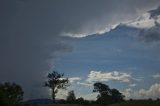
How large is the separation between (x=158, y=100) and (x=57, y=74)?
51.5 m

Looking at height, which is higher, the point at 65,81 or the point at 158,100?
the point at 65,81

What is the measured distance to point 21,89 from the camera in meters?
161

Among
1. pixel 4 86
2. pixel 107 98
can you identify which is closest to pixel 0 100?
pixel 4 86

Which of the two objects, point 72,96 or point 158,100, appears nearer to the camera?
point 158,100

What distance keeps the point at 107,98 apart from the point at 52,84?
161 feet

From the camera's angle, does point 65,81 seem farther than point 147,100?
Yes

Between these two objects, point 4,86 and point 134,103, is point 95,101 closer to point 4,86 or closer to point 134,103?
point 4,86

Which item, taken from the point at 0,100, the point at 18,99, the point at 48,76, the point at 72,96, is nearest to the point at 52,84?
the point at 48,76

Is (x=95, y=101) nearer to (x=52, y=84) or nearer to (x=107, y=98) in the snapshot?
(x=107, y=98)

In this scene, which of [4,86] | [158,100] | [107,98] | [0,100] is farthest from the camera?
[107,98]

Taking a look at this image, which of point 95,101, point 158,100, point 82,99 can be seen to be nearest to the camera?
point 158,100

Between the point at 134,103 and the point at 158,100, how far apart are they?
7517mm

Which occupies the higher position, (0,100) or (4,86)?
(4,86)

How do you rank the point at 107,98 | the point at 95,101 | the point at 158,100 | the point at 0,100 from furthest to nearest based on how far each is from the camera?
the point at 107,98 < the point at 95,101 < the point at 158,100 < the point at 0,100
